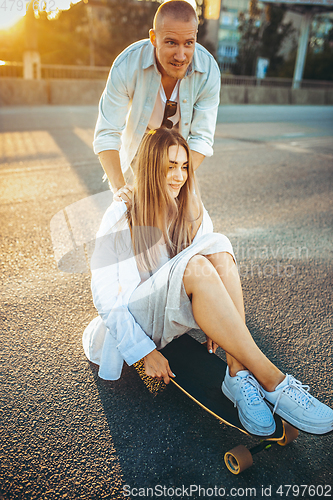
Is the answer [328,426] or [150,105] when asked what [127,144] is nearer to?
[150,105]

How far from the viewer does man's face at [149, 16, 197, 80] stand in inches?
85.1

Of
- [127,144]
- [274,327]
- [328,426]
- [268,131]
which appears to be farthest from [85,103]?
[328,426]

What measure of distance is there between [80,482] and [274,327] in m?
1.57

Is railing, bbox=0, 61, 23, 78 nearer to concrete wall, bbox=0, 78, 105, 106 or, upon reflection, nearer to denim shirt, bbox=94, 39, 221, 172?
concrete wall, bbox=0, 78, 105, 106

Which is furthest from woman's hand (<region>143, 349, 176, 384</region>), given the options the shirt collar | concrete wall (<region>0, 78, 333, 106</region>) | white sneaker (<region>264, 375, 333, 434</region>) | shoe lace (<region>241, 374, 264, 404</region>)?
concrete wall (<region>0, 78, 333, 106</region>)

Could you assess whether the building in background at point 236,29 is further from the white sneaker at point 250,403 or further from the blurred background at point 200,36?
the white sneaker at point 250,403

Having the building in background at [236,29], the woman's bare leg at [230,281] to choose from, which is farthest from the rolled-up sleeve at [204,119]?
the building in background at [236,29]

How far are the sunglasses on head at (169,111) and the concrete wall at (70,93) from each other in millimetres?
12513

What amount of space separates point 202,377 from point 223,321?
1.27ft

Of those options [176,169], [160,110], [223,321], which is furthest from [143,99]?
[223,321]

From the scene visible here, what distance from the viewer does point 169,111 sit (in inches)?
105

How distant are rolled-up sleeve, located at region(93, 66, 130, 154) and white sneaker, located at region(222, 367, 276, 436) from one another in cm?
172

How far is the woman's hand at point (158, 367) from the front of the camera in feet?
5.95

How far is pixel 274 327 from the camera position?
8.41 feet
